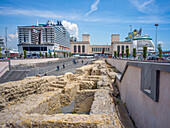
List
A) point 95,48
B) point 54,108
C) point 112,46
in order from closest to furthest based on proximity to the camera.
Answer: point 54,108, point 112,46, point 95,48

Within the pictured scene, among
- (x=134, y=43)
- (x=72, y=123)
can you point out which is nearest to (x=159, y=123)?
(x=72, y=123)

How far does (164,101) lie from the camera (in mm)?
3158

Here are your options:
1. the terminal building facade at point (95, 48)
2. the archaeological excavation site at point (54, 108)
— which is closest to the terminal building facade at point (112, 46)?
the terminal building facade at point (95, 48)

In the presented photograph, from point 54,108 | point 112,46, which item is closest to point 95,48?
point 112,46

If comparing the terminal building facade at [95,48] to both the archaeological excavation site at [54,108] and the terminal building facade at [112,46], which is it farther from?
the archaeological excavation site at [54,108]

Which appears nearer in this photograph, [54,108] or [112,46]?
[54,108]

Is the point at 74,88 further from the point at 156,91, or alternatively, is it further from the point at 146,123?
the point at 156,91

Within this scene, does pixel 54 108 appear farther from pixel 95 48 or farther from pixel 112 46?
pixel 95 48

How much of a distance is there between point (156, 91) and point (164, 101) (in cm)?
38

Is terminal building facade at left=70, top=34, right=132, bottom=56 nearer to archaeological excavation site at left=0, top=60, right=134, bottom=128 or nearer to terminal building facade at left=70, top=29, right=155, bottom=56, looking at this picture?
terminal building facade at left=70, top=29, right=155, bottom=56

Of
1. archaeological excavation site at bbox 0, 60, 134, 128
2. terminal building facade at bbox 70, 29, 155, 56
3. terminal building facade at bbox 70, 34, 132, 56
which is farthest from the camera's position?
terminal building facade at bbox 70, 34, 132, 56

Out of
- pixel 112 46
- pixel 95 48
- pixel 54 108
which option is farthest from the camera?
pixel 95 48

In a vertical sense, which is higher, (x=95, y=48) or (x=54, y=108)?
(x=95, y=48)

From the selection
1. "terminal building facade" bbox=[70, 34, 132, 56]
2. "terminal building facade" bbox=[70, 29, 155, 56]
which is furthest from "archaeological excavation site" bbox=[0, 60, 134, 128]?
"terminal building facade" bbox=[70, 34, 132, 56]
